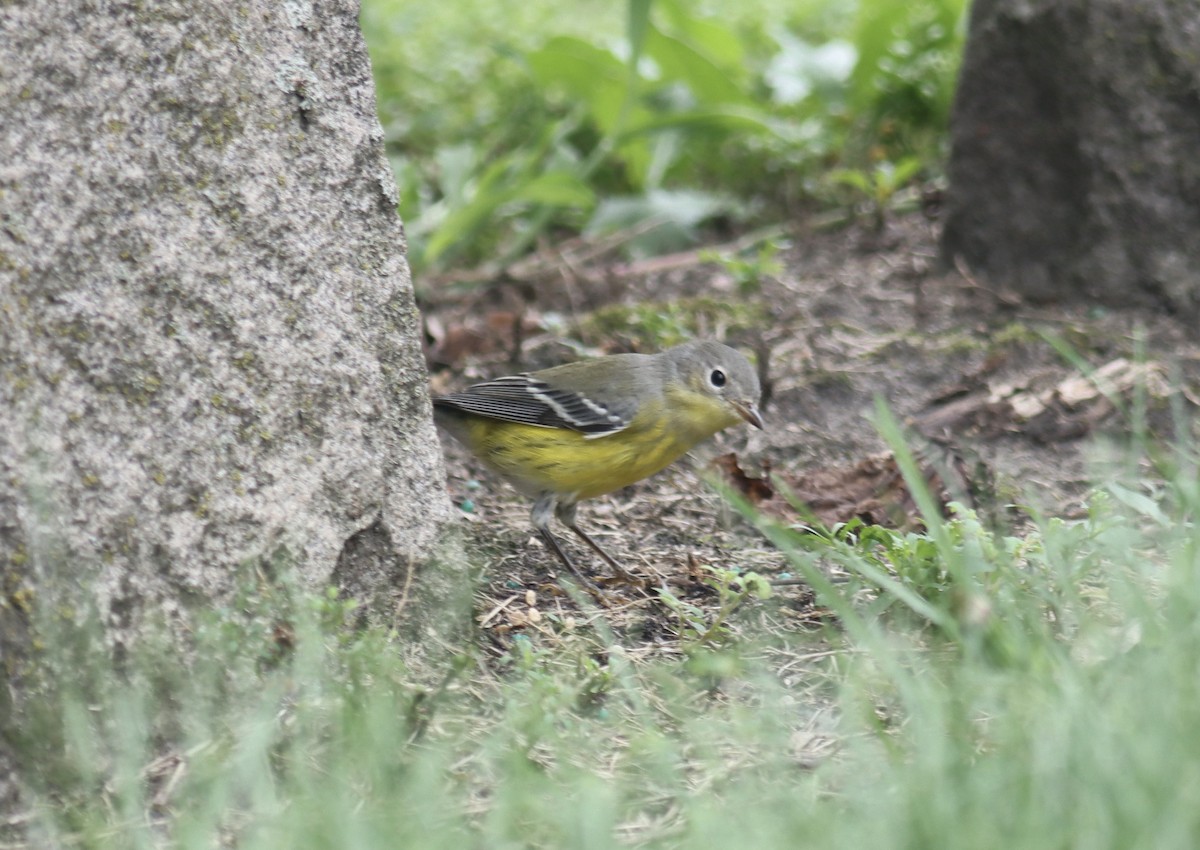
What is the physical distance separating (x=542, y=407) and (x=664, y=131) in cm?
312

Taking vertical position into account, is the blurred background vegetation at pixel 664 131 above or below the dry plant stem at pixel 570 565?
above

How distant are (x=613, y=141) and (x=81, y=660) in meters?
5.20

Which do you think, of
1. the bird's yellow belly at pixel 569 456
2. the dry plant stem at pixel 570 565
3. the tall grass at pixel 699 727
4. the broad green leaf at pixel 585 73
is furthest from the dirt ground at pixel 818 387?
the broad green leaf at pixel 585 73

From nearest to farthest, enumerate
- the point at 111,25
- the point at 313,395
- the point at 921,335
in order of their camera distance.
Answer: the point at 111,25, the point at 313,395, the point at 921,335

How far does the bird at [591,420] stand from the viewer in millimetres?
4934

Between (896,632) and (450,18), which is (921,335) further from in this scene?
(450,18)

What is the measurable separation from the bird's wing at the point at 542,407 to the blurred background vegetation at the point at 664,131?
2173mm

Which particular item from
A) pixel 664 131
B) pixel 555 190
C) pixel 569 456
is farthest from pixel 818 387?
pixel 664 131

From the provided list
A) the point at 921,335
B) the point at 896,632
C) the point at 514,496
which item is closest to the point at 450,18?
the point at 921,335

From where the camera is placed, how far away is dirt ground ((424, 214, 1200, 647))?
4738 millimetres

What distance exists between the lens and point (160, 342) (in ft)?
10.7

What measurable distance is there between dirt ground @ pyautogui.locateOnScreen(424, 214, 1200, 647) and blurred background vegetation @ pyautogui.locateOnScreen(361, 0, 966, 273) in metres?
0.60

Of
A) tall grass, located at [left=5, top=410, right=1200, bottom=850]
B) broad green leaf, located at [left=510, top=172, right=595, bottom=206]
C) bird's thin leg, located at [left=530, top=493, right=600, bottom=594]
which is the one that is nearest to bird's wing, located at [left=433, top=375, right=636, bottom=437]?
bird's thin leg, located at [left=530, top=493, right=600, bottom=594]

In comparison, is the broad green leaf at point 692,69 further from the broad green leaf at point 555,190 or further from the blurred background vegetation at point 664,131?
the broad green leaf at point 555,190
